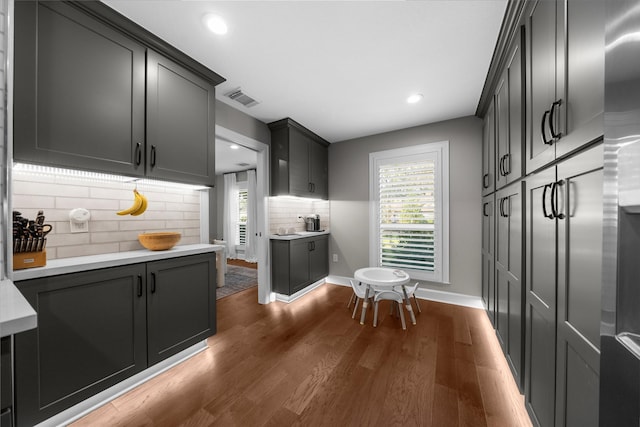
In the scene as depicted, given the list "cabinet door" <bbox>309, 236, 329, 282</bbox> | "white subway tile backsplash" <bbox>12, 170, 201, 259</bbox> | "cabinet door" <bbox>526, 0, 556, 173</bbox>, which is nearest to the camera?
"cabinet door" <bbox>526, 0, 556, 173</bbox>

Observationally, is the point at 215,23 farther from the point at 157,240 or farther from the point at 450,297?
the point at 450,297

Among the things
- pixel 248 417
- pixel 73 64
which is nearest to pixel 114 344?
pixel 248 417

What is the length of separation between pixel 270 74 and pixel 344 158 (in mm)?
2114

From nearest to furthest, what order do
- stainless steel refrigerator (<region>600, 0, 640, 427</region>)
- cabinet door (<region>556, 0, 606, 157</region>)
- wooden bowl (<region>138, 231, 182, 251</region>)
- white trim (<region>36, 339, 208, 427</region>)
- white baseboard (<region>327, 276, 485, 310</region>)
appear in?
1. stainless steel refrigerator (<region>600, 0, 640, 427</region>)
2. cabinet door (<region>556, 0, 606, 157</region>)
3. white trim (<region>36, 339, 208, 427</region>)
4. wooden bowl (<region>138, 231, 182, 251</region>)
5. white baseboard (<region>327, 276, 485, 310</region>)

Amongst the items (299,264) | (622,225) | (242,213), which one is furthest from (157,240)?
(242,213)

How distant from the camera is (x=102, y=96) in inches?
58.3

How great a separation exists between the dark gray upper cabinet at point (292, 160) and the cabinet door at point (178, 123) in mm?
1162

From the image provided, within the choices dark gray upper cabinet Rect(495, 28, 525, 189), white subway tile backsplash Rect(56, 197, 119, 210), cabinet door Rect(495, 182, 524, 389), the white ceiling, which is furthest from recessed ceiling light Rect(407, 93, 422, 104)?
white subway tile backsplash Rect(56, 197, 119, 210)

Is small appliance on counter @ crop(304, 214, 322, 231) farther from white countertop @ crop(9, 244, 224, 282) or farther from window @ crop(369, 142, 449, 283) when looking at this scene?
white countertop @ crop(9, 244, 224, 282)

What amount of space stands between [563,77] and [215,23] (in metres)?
2.00

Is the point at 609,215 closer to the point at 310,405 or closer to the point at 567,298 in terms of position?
the point at 567,298

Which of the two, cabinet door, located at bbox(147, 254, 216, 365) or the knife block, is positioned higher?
the knife block

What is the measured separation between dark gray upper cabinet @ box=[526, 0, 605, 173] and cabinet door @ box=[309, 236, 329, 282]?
112 inches

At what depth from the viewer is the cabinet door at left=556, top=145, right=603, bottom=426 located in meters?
0.77
